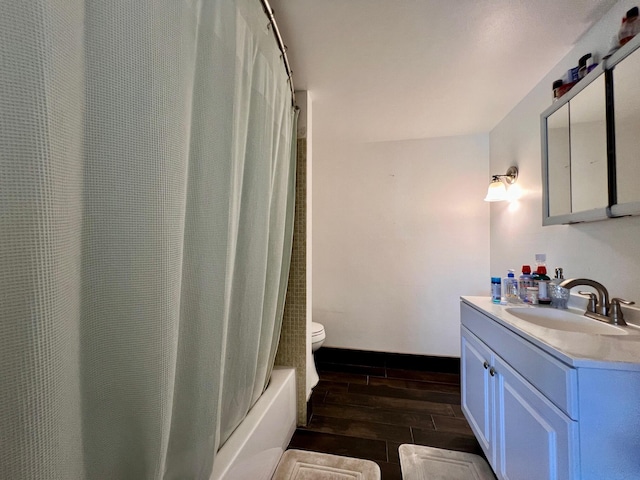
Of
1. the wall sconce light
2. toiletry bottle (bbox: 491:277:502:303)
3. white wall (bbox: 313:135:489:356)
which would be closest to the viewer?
toiletry bottle (bbox: 491:277:502:303)

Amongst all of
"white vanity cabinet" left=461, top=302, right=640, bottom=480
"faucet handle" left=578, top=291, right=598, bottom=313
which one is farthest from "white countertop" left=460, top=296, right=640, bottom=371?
"faucet handle" left=578, top=291, right=598, bottom=313

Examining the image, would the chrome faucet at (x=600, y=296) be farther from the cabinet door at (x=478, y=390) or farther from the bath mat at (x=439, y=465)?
the bath mat at (x=439, y=465)

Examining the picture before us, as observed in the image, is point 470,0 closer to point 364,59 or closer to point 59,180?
point 364,59

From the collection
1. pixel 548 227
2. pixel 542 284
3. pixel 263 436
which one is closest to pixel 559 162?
pixel 548 227

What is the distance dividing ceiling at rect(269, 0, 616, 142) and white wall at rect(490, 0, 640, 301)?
65mm

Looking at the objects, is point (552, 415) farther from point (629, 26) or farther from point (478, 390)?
point (629, 26)

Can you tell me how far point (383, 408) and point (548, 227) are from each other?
1528 millimetres

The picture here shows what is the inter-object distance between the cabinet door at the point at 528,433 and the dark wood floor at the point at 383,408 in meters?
0.49

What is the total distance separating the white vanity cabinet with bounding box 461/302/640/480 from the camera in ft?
2.22

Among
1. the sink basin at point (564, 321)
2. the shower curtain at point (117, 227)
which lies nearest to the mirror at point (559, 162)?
the sink basin at point (564, 321)

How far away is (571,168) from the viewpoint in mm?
1293

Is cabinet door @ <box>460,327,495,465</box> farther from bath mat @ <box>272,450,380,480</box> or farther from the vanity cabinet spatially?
bath mat @ <box>272,450,380,480</box>

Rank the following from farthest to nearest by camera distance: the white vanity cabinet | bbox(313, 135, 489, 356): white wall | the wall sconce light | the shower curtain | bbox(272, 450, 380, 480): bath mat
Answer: bbox(313, 135, 489, 356): white wall, the wall sconce light, bbox(272, 450, 380, 480): bath mat, the white vanity cabinet, the shower curtain

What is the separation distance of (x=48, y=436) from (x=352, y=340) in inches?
91.1
